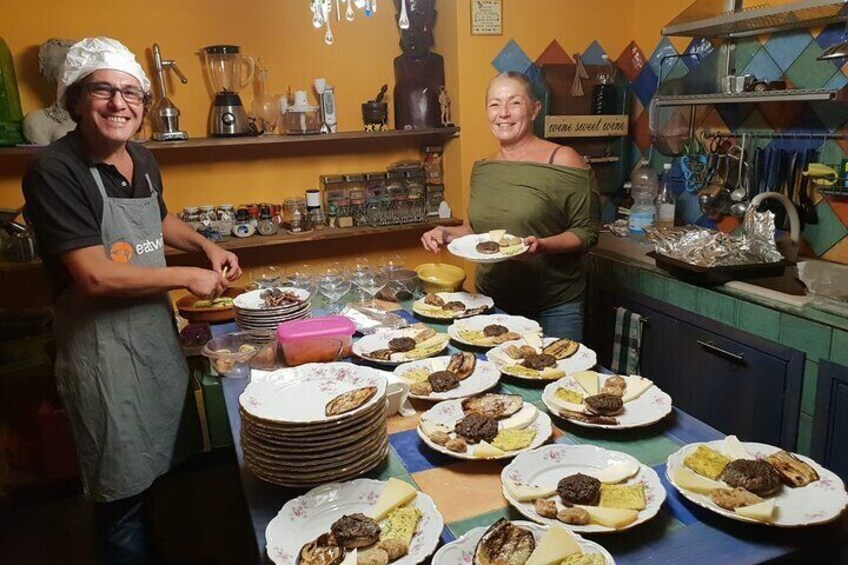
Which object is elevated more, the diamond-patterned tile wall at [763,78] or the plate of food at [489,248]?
the diamond-patterned tile wall at [763,78]

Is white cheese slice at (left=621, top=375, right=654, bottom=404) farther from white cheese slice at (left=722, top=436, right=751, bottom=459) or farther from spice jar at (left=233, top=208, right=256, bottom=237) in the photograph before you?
spice jar at (left=233, top=208, right=256, bottom=237)

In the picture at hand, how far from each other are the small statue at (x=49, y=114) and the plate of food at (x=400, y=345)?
177cm

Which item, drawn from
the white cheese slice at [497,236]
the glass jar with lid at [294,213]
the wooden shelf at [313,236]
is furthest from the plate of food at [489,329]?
the glass jar with lid at [294,213]

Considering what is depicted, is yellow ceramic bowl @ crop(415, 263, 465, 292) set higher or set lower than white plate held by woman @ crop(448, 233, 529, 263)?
lower

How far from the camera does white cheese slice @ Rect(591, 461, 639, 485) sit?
1081 mm

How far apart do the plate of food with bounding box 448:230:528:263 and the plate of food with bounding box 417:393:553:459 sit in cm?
67

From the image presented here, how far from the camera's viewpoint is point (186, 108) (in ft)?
10.1

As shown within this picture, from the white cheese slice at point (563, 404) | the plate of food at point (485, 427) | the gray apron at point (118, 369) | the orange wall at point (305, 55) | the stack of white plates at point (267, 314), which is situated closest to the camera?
the plate of food at point (485, 427)

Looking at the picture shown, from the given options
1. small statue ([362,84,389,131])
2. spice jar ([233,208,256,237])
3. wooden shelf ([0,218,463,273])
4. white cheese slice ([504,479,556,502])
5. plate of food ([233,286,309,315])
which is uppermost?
small statue ([362,84,389,131])

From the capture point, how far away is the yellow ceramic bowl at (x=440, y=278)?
7.61 ft

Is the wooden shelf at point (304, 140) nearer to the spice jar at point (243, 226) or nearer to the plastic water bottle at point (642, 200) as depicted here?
the spice jar at point (243, 226)

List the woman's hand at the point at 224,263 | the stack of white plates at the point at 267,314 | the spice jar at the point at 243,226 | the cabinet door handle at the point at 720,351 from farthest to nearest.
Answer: the spice jar at the point at 243,226 → the cabinet door handle at the point at 720,351 → the woman's hand at the point at 224,263 → the stack of white plates at the point at 267,314

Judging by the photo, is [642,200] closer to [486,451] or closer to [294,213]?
[294,213]

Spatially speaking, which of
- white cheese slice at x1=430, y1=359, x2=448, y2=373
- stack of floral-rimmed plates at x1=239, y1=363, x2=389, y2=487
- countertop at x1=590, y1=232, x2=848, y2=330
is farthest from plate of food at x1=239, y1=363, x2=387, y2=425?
countertop at x1=590, y1=232, x2=848, y2=330
